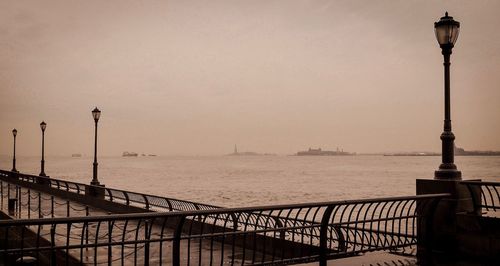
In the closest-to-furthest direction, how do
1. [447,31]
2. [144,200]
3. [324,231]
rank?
[324,231] < [447,31] < [144,200]

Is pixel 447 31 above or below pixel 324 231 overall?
above

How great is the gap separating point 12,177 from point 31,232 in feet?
131

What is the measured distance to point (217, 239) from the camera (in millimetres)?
14992

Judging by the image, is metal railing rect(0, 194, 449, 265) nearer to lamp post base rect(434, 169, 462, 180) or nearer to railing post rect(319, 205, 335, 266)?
railing post rect(319, 205, 335, 266)

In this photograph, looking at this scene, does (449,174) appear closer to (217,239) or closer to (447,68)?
(447,68)

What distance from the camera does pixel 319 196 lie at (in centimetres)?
7644

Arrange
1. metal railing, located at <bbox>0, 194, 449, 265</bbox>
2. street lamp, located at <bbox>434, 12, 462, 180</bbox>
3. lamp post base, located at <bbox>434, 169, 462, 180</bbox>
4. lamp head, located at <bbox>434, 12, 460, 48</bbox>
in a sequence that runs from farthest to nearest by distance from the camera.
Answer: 1. lamp head, located at <bbox>434, 12, 460, 48</bbox>
2. street lamp, located at <bbox>434, 12, 462, 180</bbox>
3. lamp post base, located at <bbox>434, 169, 462, 180</bbox>
4. metal railing, located at <bbox>0, 194, 449, 265</bbox>

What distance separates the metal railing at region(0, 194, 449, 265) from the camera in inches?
262

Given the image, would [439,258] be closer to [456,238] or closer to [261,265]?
[456,238]

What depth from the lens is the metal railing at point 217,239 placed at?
666 centimetres

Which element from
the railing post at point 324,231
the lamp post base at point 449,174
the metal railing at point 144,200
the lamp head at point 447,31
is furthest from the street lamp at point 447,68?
the metal railing at point 144,200

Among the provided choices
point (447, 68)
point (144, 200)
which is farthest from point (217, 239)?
point (144, 200)

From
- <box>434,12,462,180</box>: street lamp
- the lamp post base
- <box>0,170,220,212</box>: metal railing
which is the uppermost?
<box>434,12,462,180</box>: street lamp

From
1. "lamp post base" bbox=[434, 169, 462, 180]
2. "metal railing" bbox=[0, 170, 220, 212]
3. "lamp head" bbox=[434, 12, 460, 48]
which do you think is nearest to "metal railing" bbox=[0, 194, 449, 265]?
"lamp post base" bbox=[434, 169, 462, 180]
